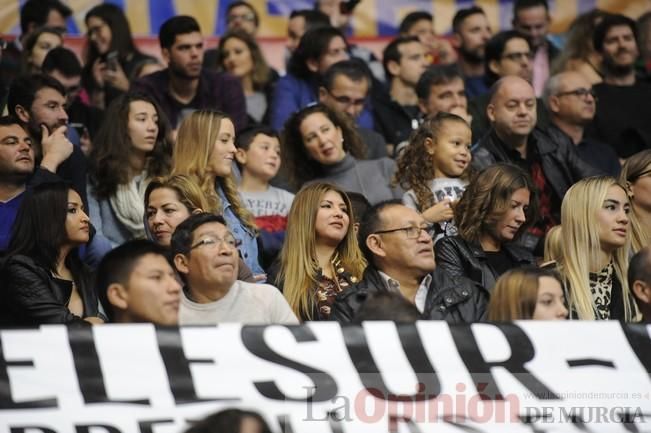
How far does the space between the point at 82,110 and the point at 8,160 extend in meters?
1.96

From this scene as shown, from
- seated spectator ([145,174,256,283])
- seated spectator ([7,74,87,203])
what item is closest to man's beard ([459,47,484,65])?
seated spectator ([7,74,87,203])

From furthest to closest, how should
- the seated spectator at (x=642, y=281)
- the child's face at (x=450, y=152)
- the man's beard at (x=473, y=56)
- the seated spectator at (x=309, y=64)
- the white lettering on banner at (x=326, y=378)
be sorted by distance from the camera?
the man's beard at (x=473, y=56) < the seated spectator at (x=309, y=64) < the child's face at (x=450, y=152) < the seated spectator at (x=642, y=281) < the white lettering on banner at (x=326, y=378)

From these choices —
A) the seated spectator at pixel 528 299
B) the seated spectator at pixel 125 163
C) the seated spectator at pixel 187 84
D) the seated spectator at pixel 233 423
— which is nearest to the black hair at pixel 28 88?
the seated spectator at pixel 125 163

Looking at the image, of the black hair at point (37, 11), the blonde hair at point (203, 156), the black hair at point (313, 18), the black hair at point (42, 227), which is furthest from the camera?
the black hair at point (313, 18)

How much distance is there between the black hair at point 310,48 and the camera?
11398 mm

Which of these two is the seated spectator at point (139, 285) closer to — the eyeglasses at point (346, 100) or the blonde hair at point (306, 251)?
the blonde hair at point (306, 251)

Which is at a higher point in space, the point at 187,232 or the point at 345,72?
the point at 345,72

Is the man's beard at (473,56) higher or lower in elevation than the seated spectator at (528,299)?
higher

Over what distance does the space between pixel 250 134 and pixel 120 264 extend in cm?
297

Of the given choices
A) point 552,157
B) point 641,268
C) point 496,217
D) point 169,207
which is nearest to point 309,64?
point 552,157

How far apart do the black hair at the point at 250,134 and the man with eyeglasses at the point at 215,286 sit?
217 cm

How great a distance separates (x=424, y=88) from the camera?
10.8 m

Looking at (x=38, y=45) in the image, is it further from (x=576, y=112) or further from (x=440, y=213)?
(x=576, y=112)

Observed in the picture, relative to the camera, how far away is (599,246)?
8.32 metres
